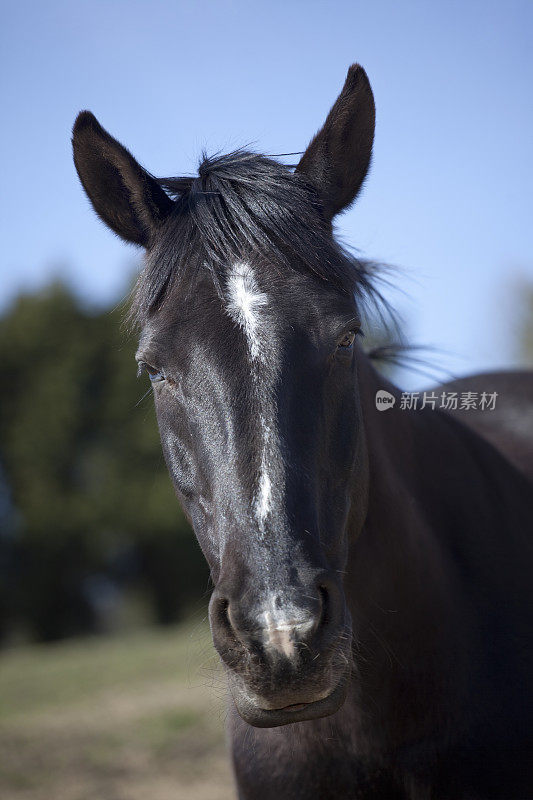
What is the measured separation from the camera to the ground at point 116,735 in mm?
5660

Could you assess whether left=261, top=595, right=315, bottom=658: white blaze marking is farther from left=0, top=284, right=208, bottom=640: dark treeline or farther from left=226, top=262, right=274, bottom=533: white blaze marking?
left=0, top=284, right=208, bottom=640: dark treeline

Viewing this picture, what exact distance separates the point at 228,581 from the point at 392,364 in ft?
7.12

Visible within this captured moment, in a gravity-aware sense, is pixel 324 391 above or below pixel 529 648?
above

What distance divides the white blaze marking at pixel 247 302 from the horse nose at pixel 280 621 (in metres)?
0.73

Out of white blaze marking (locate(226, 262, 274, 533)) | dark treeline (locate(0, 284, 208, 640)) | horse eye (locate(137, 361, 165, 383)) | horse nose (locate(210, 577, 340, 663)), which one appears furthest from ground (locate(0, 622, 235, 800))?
dark treeline (locate(0, 284, 208, 640))

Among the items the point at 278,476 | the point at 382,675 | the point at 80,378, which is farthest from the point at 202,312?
the point at 80,378

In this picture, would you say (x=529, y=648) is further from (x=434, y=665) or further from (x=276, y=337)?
(x=276, y=337)

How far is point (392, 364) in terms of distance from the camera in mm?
3814

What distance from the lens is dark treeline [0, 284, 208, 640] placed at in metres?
22.1

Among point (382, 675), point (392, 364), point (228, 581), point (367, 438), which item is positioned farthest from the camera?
point (392, 364)

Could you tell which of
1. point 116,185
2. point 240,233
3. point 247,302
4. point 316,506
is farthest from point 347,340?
point 116,185

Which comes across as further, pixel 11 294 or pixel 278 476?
pixel 11 294

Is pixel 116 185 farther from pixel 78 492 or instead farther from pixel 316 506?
pixel 78 492

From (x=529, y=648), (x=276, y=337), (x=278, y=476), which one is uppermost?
(x=276, y=337)
